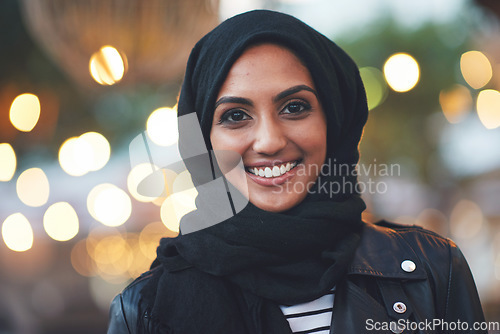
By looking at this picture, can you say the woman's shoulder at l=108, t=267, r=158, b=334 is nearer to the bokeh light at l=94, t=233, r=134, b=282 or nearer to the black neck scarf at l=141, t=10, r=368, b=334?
the black neck scarf at l=141, t=10, r=368, b=334

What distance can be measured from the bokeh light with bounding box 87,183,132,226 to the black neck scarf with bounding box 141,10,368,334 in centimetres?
581

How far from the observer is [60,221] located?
832 cm

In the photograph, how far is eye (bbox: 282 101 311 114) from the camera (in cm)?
189

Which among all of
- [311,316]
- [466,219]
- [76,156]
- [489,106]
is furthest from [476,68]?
[466,219]

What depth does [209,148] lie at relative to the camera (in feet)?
6.62

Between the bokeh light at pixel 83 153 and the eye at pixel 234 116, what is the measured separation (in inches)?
184

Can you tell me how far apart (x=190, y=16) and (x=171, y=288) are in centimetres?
163

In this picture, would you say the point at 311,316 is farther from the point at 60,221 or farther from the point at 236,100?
the point at 60,221

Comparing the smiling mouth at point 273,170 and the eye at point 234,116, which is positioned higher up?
the eye at point 234,116

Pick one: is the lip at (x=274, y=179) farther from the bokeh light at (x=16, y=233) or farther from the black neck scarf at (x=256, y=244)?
the bokeh light at (x=16, y=233)

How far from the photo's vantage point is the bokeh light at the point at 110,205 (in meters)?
7.52

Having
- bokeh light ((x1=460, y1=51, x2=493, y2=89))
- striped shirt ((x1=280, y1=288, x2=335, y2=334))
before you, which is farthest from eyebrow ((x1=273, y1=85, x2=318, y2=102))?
bokeh light ((x1=460, y1=51, x2=493, y2=89))

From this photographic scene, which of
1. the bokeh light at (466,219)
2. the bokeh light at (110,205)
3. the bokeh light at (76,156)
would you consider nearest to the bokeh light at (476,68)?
the bokeh light at (110,205)

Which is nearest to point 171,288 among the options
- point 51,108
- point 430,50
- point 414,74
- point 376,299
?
point 376,299
